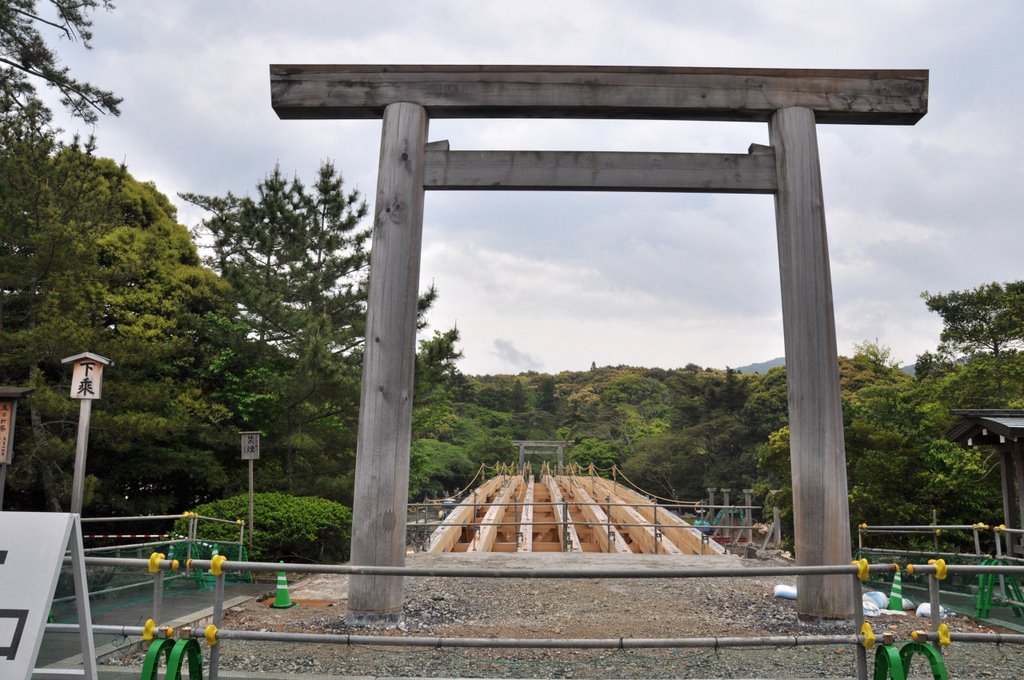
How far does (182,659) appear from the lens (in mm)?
3475

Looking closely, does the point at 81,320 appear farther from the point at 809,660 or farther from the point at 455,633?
the point at 809,660

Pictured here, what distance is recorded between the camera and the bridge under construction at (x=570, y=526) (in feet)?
45.3

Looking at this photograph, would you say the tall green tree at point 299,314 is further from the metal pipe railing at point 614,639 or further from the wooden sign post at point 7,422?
the metal pipe railing at point 614,639

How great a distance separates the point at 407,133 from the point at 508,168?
98cm

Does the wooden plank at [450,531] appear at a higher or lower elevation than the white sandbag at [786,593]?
lower

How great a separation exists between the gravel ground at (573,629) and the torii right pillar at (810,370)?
60cm

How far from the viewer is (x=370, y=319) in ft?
19.5

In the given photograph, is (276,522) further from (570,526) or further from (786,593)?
(570,526)

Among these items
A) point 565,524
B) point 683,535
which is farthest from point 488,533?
point 683,535

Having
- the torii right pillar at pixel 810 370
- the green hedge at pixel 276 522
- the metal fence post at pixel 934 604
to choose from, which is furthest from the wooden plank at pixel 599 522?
the metal fence post at pixel 934 604

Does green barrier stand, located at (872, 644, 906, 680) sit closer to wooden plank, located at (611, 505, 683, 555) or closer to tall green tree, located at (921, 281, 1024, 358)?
wooden plank, located at (611, 505, 683, 555)

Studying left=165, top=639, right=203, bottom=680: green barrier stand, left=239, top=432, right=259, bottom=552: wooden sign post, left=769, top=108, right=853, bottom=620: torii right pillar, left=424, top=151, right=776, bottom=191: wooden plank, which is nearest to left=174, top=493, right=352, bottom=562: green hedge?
left=239, top=432, right=259, bottom=552: wooden sign post

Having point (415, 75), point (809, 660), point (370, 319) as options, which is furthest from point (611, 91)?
point (809, 660)

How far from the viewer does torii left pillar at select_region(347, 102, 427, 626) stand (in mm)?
5656
